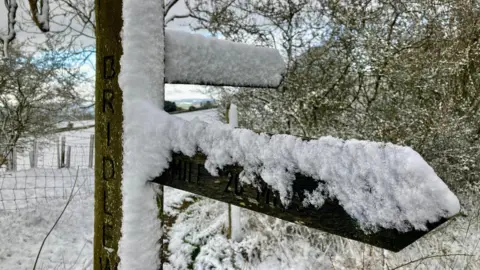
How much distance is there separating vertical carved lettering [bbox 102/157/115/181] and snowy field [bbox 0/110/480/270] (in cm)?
195

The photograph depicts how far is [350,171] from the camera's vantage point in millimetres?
516

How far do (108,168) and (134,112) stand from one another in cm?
20

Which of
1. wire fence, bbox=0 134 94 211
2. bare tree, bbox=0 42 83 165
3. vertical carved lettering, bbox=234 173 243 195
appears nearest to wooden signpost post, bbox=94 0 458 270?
vertical carved lettering, bbox=234 173 243 195

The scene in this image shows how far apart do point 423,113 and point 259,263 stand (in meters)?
2.76

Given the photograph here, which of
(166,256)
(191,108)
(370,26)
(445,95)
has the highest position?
(370,26)

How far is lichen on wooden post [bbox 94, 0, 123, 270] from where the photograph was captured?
0.94 meters

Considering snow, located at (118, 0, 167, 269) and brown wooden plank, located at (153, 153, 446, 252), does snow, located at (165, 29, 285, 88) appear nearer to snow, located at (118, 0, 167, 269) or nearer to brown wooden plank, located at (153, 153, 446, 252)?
snow, located at (118, 0, 167, 269)

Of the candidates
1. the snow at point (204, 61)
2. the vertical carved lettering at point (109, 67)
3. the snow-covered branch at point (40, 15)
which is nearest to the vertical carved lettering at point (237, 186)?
the snow at point (204, 61)

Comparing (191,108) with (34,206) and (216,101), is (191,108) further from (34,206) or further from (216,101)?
(34,206)

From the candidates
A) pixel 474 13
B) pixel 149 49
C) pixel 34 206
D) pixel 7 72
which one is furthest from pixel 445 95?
pixel 7 72

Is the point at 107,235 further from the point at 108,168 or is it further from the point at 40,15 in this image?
the point at 40,15

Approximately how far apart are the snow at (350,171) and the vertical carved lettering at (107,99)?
34cm

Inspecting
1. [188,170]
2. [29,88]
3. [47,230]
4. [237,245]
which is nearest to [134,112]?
[188,170]

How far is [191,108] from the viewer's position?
7.35 meters
